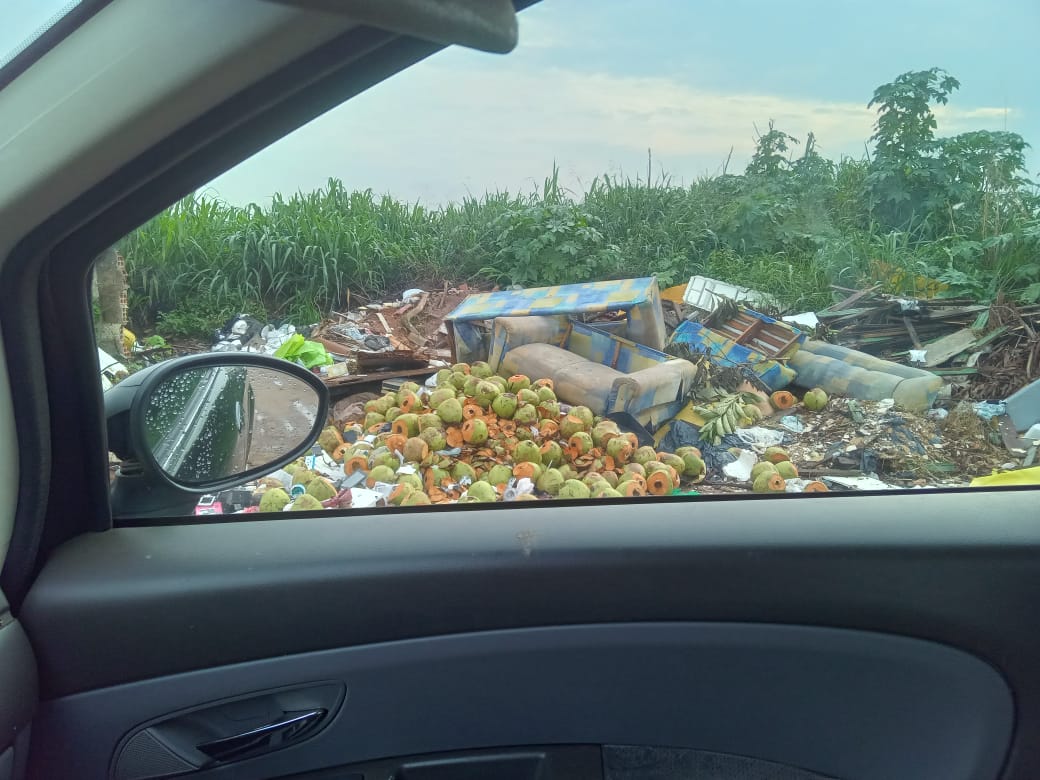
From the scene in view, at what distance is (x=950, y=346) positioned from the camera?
1972 mm

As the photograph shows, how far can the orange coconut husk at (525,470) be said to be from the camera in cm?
195

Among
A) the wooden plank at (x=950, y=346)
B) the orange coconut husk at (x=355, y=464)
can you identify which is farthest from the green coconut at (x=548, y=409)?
the wooden plank at (x=950, y=346)

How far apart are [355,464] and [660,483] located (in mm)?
714

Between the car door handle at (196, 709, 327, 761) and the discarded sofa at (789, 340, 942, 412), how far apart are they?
4.46ft

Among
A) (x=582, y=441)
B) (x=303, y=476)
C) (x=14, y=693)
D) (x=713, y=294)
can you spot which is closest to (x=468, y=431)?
(x=582, y=441)

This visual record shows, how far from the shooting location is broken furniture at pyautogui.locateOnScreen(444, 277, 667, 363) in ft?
6.40

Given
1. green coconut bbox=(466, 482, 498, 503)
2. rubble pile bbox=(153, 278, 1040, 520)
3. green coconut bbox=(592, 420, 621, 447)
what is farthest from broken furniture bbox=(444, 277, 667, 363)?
green coconut bbox=(466, 482, 498, 503)

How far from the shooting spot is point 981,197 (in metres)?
1.99

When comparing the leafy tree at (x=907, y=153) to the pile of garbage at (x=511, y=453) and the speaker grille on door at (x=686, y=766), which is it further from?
the speaker grille on door at (x=686, y=766)

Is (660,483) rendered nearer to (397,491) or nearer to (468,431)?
(468,431)

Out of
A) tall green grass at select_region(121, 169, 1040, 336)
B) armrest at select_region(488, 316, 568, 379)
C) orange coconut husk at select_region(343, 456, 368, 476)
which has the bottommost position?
orange coconut husk at select_region(343, 456, 368, 476)

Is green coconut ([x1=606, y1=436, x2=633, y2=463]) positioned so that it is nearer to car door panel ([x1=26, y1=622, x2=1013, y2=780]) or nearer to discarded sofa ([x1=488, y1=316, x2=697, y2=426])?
discarded sofa ([x1=488, y1=316, x2=697, y2=426])

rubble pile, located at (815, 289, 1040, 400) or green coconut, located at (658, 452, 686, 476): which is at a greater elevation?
rubble pile, located at (815, 289, 1040, 400)

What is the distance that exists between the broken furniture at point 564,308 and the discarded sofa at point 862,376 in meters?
0.37
